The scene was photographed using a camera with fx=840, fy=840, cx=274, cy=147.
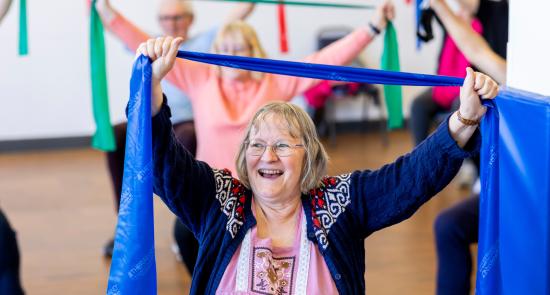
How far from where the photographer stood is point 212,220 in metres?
2.30

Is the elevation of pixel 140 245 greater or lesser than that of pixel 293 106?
lesser

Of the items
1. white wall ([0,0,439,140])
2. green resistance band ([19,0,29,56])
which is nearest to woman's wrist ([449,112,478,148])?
green resistance band ([19,0,29,56])

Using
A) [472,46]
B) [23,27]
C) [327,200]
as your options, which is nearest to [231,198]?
[327,200]

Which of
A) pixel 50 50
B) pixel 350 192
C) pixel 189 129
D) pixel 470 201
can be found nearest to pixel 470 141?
pixel 350 192

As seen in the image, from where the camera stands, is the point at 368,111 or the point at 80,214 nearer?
the point at 80,214

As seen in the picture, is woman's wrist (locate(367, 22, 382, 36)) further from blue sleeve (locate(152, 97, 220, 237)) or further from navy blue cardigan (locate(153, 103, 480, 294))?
blue sleeve (locate(152, 97, 220, 237))

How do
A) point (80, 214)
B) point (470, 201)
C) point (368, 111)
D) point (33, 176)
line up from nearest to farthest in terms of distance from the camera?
point (470, 201) < point (80, 214) < point (33, 176) < point (368, 111)

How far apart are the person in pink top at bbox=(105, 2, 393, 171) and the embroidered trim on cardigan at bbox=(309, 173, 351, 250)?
1.19 metres

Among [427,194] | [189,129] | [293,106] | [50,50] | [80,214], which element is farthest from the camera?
[50,50]

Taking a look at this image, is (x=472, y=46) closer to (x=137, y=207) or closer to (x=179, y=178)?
(x=179, y=178)

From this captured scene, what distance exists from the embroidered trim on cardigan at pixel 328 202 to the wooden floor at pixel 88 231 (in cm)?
136

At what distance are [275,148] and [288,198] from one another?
14 centimetres

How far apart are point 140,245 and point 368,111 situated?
6.08 meters

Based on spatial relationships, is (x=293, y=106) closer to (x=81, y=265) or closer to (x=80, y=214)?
(x=81, y=265)
